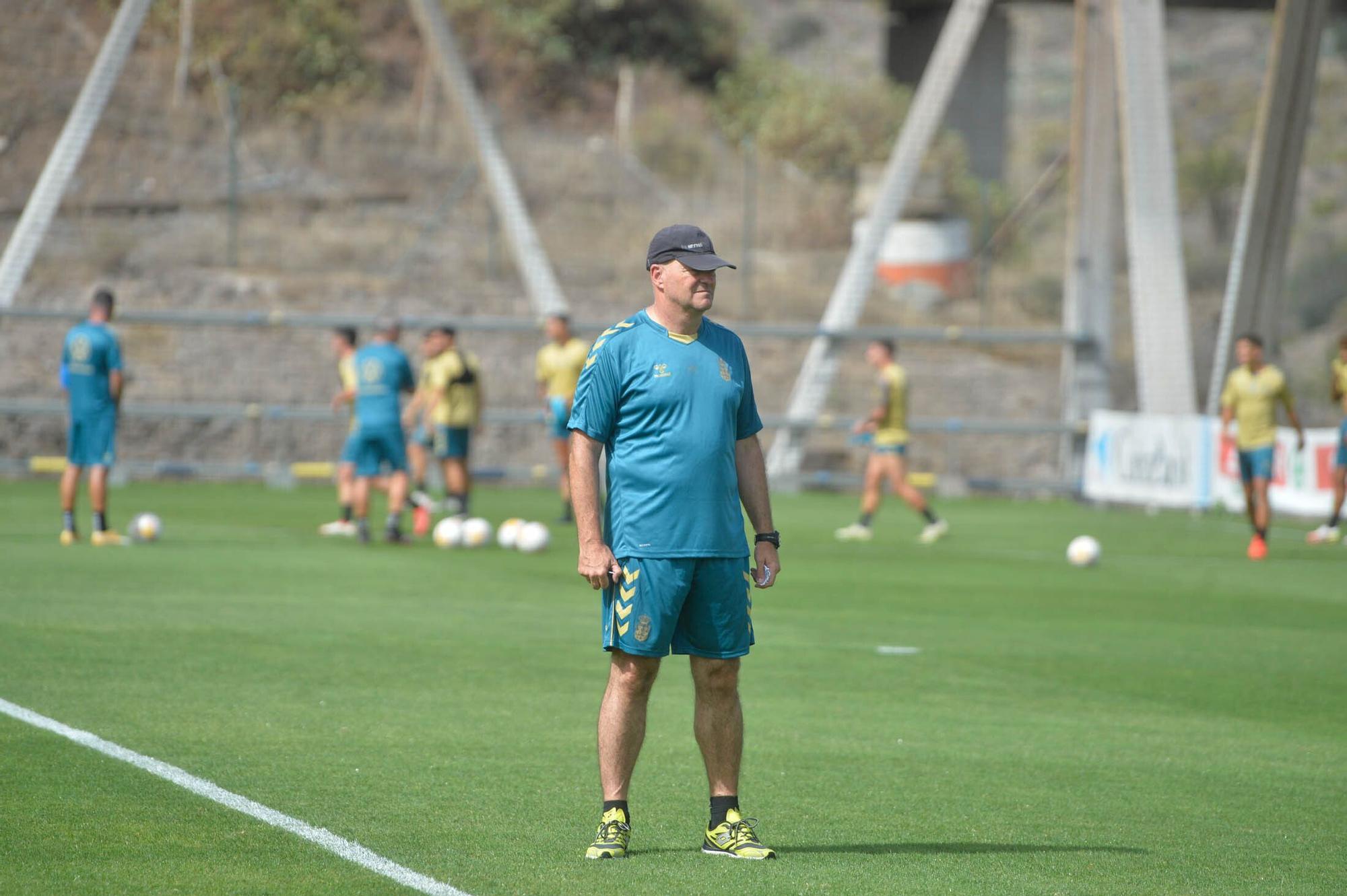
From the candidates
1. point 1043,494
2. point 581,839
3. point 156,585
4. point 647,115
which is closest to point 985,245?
point 1043,494

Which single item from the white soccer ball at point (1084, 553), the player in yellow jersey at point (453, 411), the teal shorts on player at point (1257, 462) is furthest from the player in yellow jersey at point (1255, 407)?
the player in yellow jersey at point (453, 411)

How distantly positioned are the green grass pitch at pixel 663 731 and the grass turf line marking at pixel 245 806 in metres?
0.07

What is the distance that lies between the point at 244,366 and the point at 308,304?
3260 millimetres

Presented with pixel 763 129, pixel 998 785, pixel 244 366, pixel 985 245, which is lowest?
pixel 998 785

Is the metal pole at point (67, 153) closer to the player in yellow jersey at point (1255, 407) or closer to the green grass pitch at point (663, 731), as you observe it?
→ the green grass pitch at point (663, 731)

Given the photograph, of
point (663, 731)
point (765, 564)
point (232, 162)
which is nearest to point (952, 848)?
point (765, 564)

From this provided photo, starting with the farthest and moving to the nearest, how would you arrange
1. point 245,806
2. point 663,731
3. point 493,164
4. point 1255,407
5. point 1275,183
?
point 493,164, point 1275,183, point 1255,407, point 663,731, point 245,806

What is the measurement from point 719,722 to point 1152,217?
24380 mm

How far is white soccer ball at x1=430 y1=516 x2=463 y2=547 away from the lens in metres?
17.7

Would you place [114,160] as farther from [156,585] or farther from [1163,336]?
[156,585]

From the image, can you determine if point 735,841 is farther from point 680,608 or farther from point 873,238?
point 873,238

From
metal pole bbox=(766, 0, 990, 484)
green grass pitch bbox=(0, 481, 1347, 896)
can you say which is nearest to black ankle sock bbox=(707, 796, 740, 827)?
green grass pitch bbox=(0, 481, 1347, 896)

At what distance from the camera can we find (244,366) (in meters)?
32.3

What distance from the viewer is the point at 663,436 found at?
19.6ft
